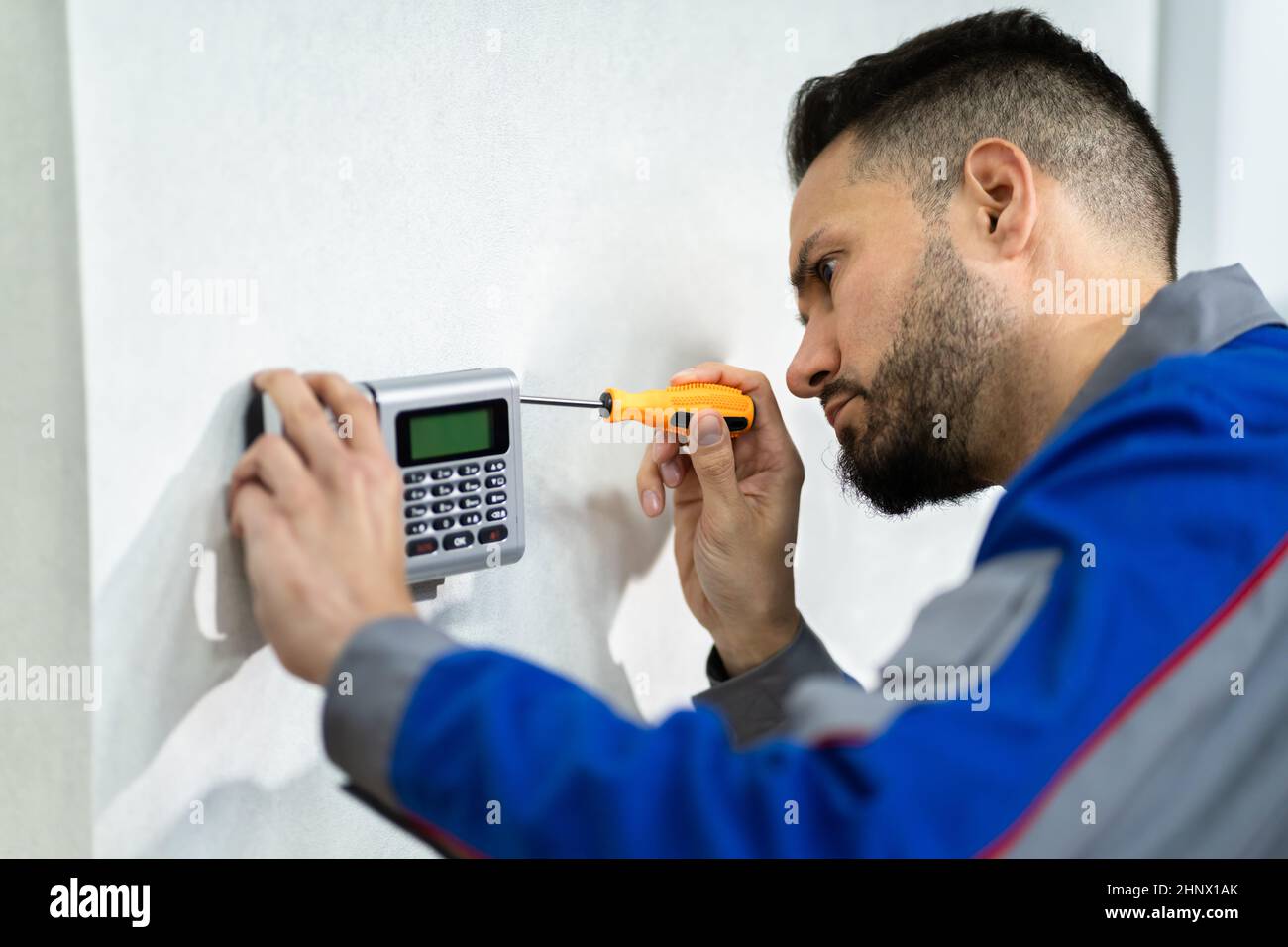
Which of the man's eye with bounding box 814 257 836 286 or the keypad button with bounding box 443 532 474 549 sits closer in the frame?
the keypad button with bounding box 443 532 474 549

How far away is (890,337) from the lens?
2.89ft

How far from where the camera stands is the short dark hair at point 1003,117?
0.91m

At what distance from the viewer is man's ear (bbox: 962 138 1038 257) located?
0.87 metres

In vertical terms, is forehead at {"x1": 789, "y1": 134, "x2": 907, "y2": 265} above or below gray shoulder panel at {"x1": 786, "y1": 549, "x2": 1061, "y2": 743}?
above

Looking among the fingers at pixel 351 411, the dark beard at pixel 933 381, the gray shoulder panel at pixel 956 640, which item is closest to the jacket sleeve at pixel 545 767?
the gray shoulder panel at pixel 956 640

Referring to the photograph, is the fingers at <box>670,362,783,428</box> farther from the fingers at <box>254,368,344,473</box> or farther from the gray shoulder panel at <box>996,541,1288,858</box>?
the gray shoulder panel at <box>996,541,1288,858</box>

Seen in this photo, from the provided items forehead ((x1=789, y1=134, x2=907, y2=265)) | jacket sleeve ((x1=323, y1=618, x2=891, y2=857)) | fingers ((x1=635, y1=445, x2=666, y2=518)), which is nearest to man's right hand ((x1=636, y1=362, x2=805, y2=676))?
fingers ((x1=635, y1=445, x2=666, y2=518))

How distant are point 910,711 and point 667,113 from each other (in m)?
0.55

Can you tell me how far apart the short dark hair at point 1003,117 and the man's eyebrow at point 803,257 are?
6cm

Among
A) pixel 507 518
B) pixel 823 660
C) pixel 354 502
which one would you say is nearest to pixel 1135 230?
pixel 823 660

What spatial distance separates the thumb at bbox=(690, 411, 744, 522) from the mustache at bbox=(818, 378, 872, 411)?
0.27ft

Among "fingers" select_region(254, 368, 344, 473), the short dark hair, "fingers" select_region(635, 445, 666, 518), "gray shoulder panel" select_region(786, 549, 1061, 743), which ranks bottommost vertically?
"gray shoulder panel" select_region(786, 549, 1061, 743)

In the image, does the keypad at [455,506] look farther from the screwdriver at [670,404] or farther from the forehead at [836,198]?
the forehead at [836,198]
